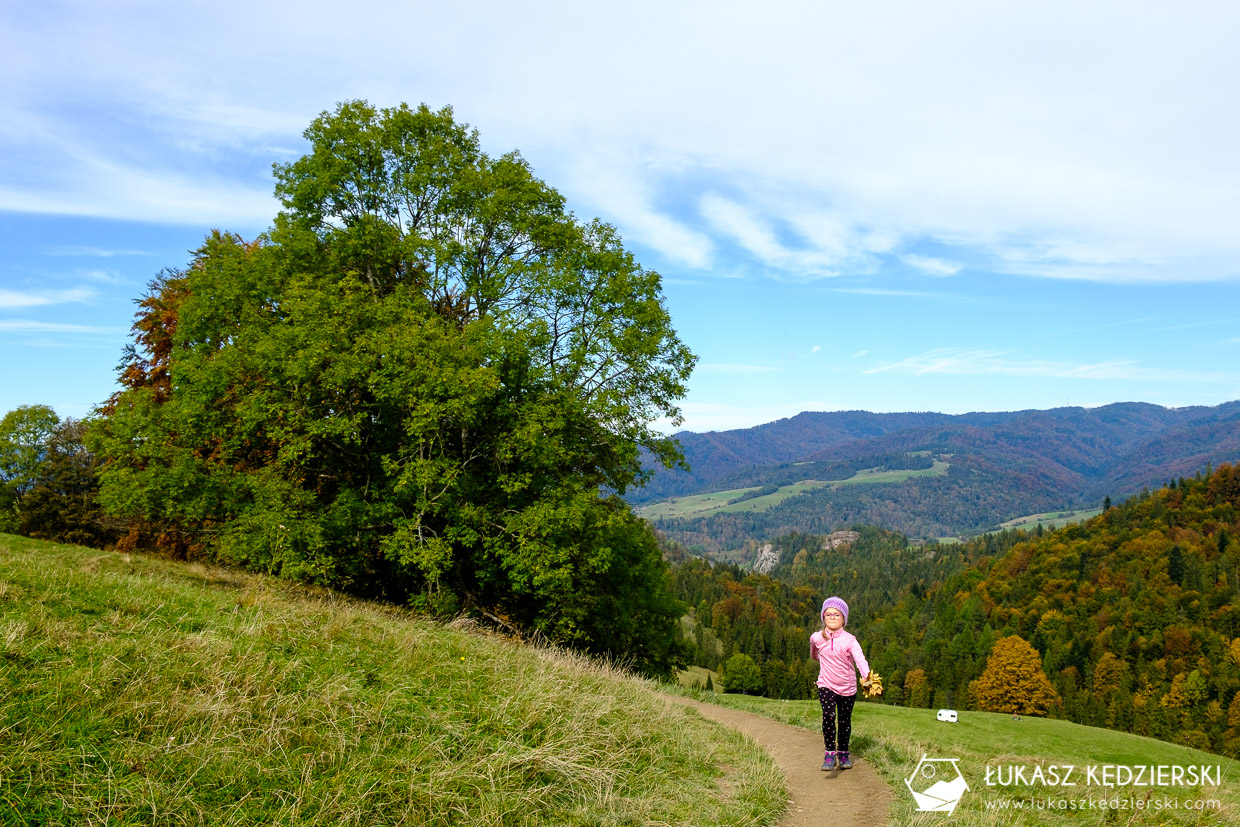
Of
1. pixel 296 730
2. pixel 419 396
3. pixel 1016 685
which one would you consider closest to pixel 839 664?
pixel 296 730

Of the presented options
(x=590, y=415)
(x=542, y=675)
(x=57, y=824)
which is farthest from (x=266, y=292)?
(x=57, y=824)

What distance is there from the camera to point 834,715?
989cm

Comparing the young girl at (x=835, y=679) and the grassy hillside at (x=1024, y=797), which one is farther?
the young girl at (x=835, y=679)

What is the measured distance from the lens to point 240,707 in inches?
229

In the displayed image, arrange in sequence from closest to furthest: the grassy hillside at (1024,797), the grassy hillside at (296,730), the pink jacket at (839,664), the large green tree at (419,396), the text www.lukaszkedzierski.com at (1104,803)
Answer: the grassy hillside at (296,730)
the grassy hillside at (1024,797)
the text www.lukaszkedzierski.com at (1104,803)
the pink jacket at (839,664)
the large green tree at (419,396)

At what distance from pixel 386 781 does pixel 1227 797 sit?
1210 centimetres

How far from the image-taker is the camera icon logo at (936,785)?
815 cm

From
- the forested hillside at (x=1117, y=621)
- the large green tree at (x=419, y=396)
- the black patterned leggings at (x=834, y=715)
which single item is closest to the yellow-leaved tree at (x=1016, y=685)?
the forested hillside at (x=1117, y=621)

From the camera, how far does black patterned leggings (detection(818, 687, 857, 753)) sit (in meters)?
9.70

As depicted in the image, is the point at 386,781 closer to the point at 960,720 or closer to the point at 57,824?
the point at 57,824

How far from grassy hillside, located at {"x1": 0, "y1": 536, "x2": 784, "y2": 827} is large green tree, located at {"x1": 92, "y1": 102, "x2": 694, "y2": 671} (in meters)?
7.71

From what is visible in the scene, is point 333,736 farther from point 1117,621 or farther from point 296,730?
point 1117,621

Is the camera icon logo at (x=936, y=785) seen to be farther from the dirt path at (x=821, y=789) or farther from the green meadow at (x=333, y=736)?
the dirt path at (x=821, y=789)

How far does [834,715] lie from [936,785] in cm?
151
